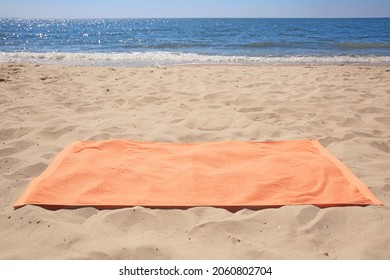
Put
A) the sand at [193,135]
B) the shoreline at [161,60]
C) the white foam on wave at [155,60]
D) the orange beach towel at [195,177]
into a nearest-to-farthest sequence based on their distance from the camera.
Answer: the sand at [193,135] < the orange beach towel at [195,177] < the shoreline at [161,60] < the white foam on wave at [155,60]

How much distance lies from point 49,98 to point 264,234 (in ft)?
13.0

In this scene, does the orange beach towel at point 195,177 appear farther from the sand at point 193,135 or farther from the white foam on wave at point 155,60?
the white foam on wave at point 155,60

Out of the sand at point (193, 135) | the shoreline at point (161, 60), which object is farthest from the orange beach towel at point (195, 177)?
the shoreline at point (161, 60)

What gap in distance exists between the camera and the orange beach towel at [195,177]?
2.23 m

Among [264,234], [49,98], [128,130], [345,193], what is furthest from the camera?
[49,98]

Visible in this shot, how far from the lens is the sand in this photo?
182cm

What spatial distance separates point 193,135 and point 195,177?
3.20ft

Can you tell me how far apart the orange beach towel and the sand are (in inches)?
4.4

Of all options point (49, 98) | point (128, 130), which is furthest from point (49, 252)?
point (49, 98)

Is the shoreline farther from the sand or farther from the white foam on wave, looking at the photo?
the sand

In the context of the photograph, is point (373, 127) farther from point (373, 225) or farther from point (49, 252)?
point (49, 252)

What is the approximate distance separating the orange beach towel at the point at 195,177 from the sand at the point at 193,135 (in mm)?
112

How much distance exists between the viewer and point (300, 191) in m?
2.34
